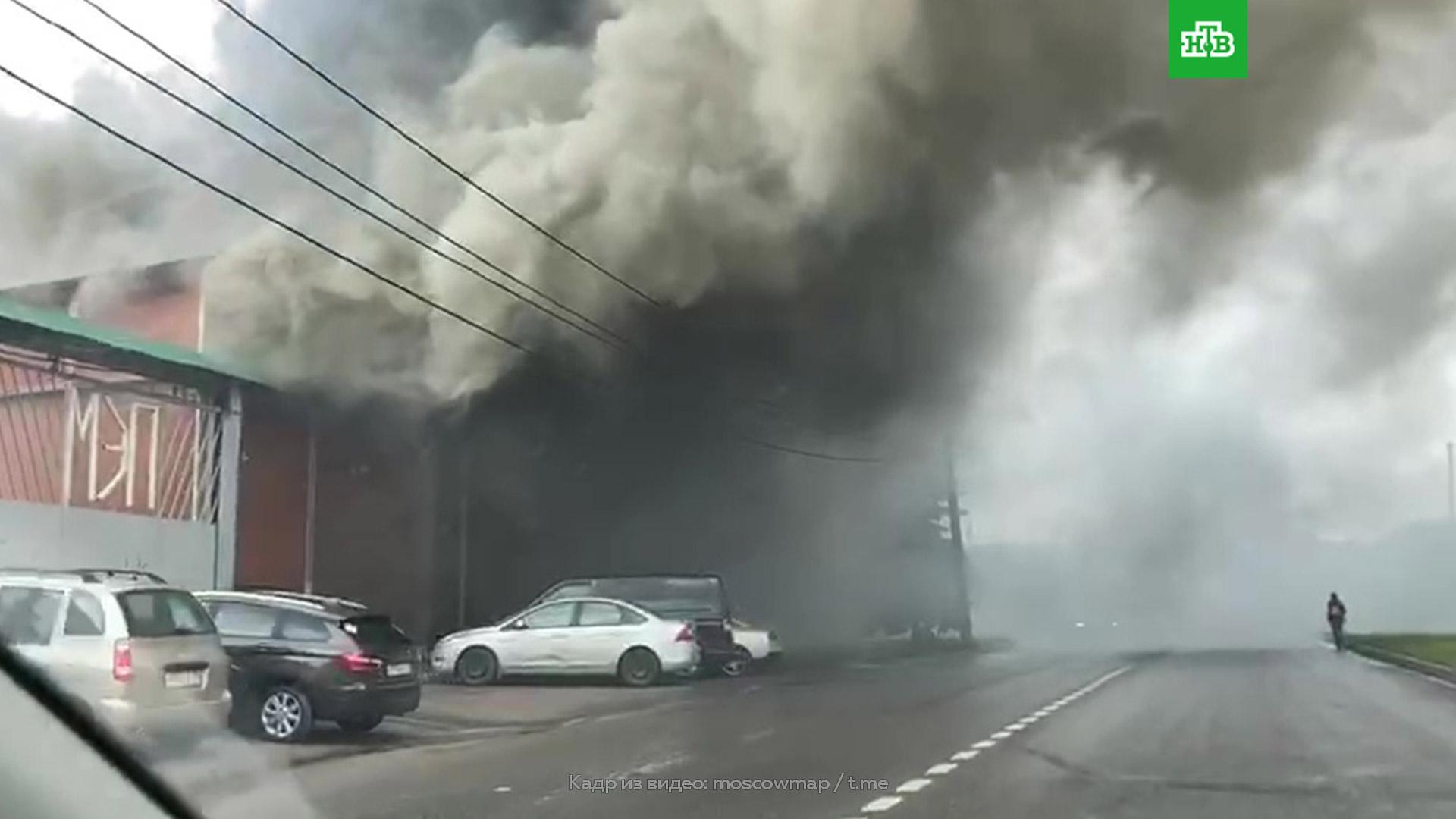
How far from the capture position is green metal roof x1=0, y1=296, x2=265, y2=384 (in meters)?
15.0

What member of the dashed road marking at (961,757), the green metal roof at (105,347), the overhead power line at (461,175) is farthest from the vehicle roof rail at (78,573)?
the overhead power line at (461,175)

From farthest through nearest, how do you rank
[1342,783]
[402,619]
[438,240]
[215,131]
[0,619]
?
1. [438,240]
2. [402,619]
3. [215,131]
4. [1342,783]
5. [0,619]

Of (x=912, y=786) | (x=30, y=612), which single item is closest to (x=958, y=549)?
(x=912, y=786)

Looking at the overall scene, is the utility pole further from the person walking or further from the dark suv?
the dark suv

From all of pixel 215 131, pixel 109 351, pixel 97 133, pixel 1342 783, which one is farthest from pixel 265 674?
pixel 215 131

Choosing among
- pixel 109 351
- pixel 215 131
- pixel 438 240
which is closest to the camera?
pixel 109 351

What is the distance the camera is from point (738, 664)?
20781 millimetres

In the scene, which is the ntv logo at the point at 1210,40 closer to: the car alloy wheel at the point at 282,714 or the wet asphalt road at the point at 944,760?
the wet asphalt road at the point at 944,760

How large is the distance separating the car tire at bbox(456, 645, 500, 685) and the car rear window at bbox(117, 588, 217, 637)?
33.2 ft

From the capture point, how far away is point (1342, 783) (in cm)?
884

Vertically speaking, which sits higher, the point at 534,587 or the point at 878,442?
the point at 878,442

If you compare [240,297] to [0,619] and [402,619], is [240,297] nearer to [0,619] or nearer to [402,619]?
[402,619]

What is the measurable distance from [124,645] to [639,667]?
1284 cm

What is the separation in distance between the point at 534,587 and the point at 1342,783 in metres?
16.1
